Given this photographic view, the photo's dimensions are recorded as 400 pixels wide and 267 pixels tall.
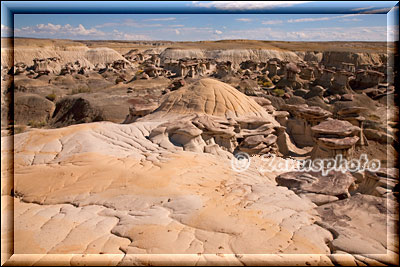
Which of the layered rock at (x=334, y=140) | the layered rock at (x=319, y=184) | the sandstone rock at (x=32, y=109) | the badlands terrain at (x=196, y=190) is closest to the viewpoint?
the badlands terrain at (x=196, y=190)

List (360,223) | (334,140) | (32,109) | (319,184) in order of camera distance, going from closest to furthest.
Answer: (360,223)
(319,184)
(334,140)
(32,109)

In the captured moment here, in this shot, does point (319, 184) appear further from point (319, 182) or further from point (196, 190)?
point (196, 190)

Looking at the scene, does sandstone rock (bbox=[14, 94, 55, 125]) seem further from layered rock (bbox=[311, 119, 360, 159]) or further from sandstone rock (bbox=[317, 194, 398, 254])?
sandstone rock (bbox=[317, 194, 398, 254])

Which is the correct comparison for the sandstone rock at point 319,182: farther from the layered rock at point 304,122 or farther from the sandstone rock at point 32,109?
the sandstone rock at point 32,109

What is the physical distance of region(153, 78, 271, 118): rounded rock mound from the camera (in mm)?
10617

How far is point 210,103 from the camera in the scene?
1077cm

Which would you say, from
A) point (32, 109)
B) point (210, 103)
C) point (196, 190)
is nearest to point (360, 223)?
point (196, 190)

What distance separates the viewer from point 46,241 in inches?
159

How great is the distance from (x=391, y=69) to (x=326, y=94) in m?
11.7

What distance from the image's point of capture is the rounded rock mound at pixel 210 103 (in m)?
10.6

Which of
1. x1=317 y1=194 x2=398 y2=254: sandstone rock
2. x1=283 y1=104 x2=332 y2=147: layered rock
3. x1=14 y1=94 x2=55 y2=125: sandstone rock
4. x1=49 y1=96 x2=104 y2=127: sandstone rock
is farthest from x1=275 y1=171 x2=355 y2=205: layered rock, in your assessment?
x1=14 y1=94 x2=55 y2=125: sandstone rock

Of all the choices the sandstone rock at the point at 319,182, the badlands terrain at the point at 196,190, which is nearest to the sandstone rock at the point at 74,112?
the badlands terrain at the point at 196,190

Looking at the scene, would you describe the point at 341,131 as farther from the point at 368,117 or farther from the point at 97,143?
the point at 368,117

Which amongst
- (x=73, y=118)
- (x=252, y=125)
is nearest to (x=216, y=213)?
(x=252, y=125)
